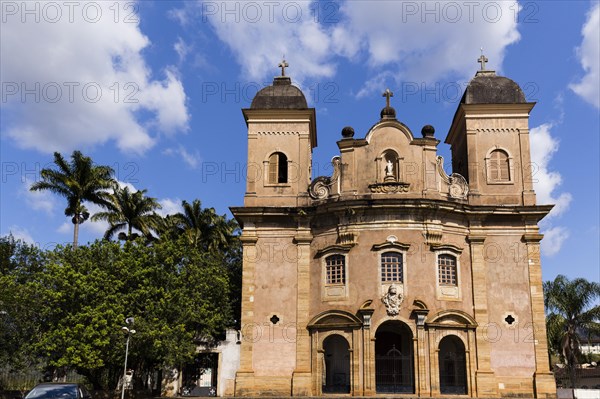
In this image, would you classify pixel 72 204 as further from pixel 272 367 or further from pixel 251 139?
pixel 272 367

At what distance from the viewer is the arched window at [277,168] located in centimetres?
3244

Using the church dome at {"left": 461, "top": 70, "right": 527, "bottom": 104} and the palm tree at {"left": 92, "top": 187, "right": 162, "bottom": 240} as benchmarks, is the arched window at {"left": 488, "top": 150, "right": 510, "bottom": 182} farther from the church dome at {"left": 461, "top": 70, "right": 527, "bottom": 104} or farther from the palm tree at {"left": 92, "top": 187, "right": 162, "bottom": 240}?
the palm tree at {"left": 92, "top": 187, "right": 162, "bottom": 240}

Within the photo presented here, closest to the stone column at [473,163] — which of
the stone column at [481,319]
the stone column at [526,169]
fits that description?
the stone column at [526,169]

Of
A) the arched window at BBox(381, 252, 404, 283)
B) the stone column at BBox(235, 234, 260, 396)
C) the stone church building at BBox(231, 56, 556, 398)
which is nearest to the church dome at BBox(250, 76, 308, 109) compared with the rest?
the stone church building at BBox(231, 56, 556, 398)

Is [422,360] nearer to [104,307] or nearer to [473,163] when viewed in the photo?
[473,163]

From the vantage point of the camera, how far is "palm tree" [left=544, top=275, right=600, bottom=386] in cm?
3531

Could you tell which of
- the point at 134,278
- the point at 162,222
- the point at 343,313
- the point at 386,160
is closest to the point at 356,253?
the point at 343,313

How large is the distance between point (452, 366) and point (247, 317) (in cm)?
988

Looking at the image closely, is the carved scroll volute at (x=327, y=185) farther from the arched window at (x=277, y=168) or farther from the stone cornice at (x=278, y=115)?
the stone cornice at (x=278, y=115)

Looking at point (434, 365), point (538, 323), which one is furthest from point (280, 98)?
point (538, 323)

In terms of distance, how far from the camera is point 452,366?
29625mm

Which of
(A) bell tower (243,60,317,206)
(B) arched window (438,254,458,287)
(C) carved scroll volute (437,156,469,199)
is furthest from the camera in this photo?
(A) bell tower (243,60,317,206)

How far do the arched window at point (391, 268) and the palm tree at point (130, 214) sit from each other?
18.8 m

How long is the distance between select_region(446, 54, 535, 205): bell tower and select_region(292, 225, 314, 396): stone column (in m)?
8.47
